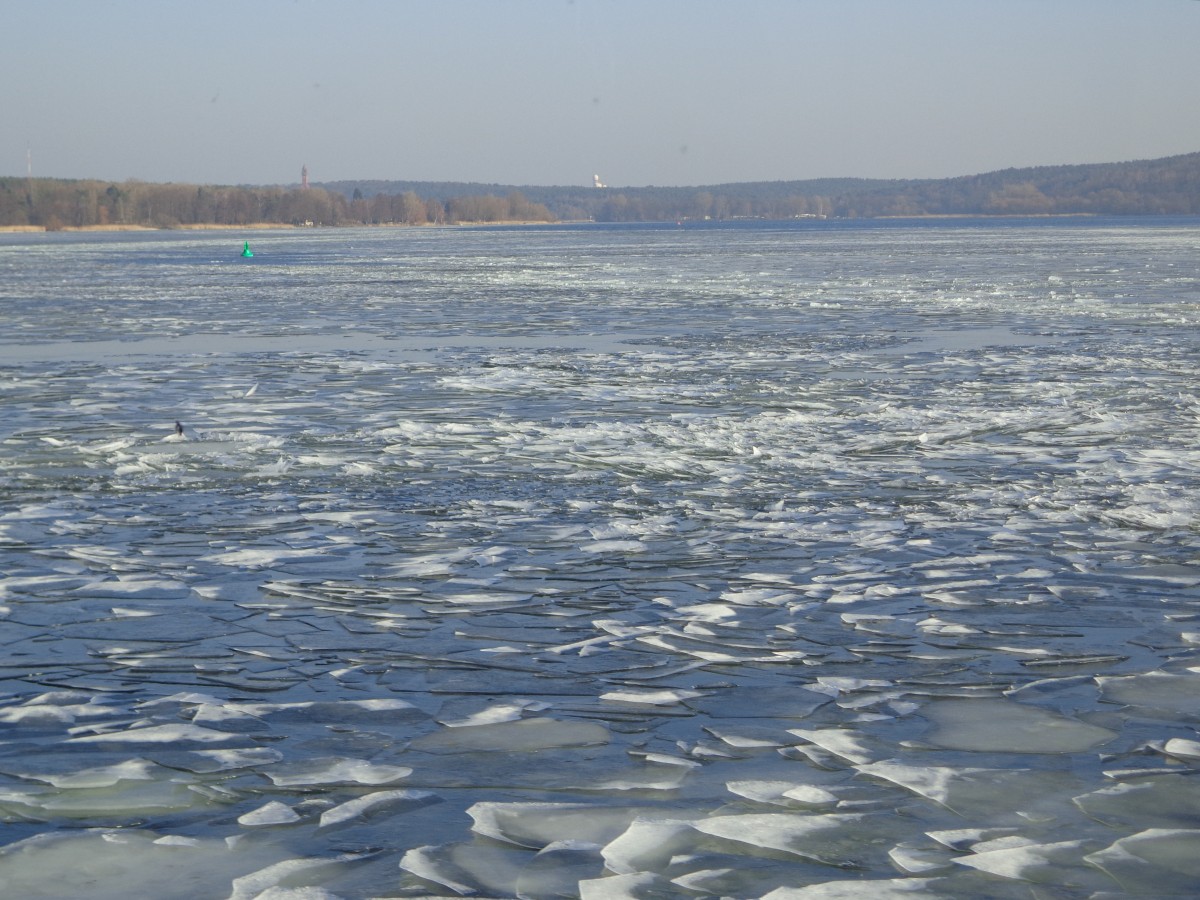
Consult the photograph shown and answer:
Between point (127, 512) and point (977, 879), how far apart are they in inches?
198

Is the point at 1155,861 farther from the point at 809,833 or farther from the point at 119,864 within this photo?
the point at 119,864

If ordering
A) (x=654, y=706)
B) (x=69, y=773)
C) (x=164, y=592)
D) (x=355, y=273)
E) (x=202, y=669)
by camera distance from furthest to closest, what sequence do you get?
(x=355, y=273), (x=164, y=592), (x=202, y=669), (x=654, y=706), (x=69, y=773)

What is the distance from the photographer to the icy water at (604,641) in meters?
3.24

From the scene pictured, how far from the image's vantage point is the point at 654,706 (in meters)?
4.18

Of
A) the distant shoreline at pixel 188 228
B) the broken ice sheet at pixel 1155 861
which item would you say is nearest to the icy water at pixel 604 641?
the broken ice sheet at pixel 1155 861

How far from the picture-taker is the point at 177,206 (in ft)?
534

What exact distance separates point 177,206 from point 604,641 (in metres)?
168

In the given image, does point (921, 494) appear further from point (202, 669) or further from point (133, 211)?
point (133, 211)

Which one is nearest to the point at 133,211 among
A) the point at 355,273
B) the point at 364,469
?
the point at 355,273

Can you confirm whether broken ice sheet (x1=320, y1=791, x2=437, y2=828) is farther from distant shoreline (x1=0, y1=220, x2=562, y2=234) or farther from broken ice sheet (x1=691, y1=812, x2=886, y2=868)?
distant shoreline (x1=0, y1=220, x2=562, y2=234)

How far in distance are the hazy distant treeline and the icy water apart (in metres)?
151

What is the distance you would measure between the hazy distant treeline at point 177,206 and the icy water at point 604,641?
151m

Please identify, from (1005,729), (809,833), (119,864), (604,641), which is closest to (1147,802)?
(1005,729)

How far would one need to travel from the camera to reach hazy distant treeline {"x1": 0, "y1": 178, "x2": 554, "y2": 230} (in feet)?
493
